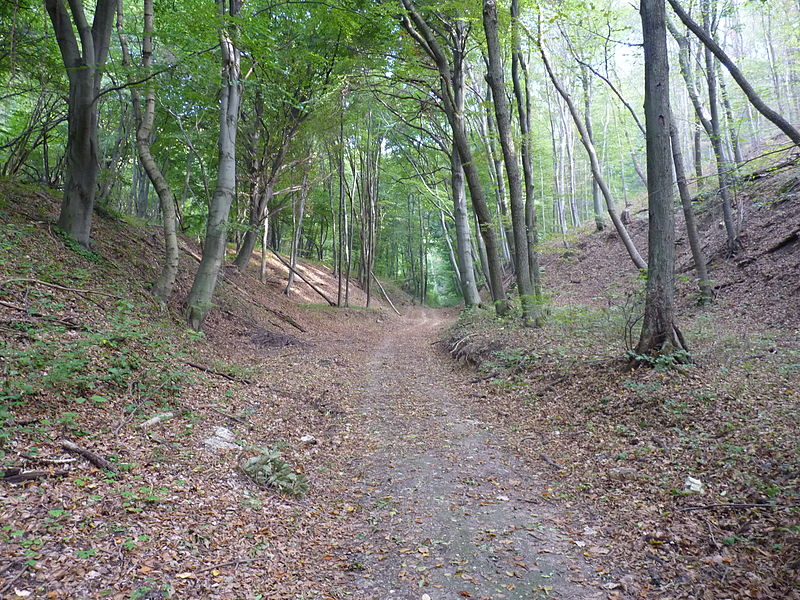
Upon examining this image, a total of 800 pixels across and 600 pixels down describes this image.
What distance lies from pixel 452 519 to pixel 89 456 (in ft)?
10.5

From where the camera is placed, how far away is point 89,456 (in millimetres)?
3801

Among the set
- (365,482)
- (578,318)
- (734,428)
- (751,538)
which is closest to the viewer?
(751,538)

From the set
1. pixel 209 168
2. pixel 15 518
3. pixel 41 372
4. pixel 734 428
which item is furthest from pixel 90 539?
pixel 209 168

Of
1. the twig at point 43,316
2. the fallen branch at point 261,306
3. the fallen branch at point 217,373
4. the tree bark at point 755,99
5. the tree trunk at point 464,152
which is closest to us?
the twig at point 43,316

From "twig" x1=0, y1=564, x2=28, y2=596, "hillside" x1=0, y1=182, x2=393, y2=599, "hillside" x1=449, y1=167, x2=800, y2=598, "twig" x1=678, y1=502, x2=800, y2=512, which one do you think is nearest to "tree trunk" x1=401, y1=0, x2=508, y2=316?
"hillside" x1=449, y1=167, x2=800, y2=598

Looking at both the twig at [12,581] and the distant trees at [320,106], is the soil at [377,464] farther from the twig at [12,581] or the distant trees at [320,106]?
the distant trees at [320,106]

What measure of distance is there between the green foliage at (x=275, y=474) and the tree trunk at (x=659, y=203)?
516 centimetres

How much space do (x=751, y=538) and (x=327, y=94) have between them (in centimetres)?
1614

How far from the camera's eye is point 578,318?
1064 cm

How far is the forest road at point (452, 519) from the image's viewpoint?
10.5 feet

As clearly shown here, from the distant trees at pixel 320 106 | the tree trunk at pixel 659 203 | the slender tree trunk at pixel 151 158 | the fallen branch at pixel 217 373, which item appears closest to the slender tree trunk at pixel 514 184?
the distant trees at pixel 320 106

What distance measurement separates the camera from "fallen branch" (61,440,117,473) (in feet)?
12.4

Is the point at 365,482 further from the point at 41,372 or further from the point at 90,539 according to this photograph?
the point at 41,372

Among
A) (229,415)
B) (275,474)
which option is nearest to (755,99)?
(275,474)
